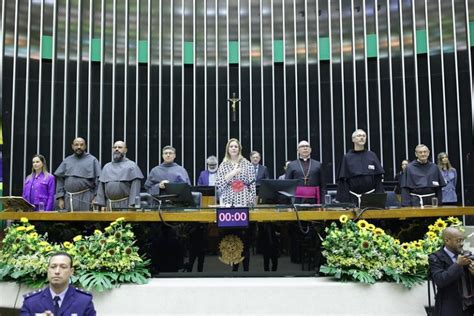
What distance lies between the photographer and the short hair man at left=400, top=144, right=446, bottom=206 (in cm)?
507

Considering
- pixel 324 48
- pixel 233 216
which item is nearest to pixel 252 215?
pixel 233 216

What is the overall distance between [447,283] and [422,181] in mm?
2011

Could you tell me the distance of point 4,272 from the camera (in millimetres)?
4121

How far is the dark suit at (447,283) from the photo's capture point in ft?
10.6

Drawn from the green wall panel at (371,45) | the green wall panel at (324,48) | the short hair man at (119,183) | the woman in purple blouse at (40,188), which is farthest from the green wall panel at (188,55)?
the short hair man at (119,183)

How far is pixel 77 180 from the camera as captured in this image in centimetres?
560

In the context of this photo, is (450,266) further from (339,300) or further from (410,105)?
(410,105)

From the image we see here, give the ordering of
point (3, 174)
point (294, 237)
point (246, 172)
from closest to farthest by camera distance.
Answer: point (294, 237), point (246, 172), point (3, 174)

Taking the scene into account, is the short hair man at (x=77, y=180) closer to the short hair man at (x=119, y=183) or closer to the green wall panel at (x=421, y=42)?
the short hair man at (x=119, y=183)

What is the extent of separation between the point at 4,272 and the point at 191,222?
1.64 metres

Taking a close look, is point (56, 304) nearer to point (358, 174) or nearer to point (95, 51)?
point (358, 174)

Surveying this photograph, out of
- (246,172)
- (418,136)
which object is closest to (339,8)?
(418,136)

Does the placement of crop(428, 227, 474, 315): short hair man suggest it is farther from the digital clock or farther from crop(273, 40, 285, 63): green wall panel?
crop(273, 40, 285, 63): green wall panel

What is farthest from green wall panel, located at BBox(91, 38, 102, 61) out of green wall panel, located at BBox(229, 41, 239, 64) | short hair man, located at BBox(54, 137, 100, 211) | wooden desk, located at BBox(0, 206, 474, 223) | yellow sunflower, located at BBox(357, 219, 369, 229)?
yellow sunflower, located at BBox(357, 219, 369, 229)
